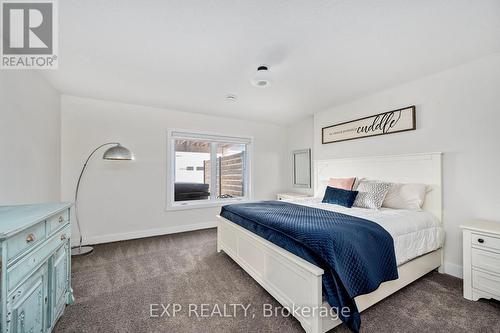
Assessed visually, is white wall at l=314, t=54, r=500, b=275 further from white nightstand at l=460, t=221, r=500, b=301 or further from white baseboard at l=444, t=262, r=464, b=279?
white nightstand at l=460, t=221, r=500, b=301

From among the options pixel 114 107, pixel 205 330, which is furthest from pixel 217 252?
pixel 114 107

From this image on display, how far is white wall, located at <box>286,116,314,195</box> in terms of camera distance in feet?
15.7

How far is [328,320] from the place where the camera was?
157 centimetres

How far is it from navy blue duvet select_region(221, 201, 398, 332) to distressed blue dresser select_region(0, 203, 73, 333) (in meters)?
1.69

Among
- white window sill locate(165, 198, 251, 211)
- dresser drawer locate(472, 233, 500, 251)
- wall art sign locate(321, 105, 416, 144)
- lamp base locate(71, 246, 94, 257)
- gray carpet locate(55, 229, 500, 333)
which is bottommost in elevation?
gray carpet locate(55, 229, 500, 333)

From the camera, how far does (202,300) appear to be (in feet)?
6.61

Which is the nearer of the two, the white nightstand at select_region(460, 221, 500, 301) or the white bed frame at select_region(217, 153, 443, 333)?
Result: the white bed frame at select_region(217, 153, 443, 333)

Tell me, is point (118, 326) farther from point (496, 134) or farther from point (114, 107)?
point (496, 134)

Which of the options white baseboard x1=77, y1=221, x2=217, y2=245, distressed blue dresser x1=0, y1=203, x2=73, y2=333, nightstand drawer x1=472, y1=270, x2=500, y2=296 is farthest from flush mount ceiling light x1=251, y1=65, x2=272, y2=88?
white baseboard x1=77, y1=221, x2=217, y2=245

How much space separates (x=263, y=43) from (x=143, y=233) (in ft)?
12.0

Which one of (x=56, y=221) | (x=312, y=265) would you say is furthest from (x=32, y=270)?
(x=312, y=265)

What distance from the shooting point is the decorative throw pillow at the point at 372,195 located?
2723 mm

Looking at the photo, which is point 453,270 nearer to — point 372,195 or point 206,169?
point 372,195

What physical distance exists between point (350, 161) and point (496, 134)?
5.52 ft
